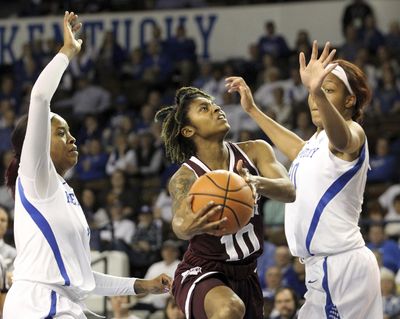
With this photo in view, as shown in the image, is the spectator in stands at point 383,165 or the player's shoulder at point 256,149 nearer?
the player's shoulder at point 256,149

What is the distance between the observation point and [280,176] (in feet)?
19.7

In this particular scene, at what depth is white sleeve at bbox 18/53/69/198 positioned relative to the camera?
17.9 ft

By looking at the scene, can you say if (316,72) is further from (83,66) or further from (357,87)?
(83,66)

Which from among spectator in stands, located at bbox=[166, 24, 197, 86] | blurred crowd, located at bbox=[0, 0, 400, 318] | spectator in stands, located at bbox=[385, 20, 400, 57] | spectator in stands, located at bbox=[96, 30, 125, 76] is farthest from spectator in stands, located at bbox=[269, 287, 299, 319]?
spectator in stands, located at bbox=[96, 30, 125, 76]

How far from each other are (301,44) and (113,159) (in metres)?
3.31

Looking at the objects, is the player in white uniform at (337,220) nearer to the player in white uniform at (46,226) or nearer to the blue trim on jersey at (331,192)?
the blue trim on jersey at (331,192)

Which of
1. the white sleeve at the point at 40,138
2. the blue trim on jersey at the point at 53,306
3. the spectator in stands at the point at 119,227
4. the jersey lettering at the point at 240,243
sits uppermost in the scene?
the white sleeve at the point at 40,138

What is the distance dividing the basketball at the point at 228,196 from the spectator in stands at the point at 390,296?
15.4 feet

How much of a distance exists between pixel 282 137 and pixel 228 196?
165 centimetres

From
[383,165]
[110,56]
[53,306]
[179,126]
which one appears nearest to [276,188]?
[179,126]

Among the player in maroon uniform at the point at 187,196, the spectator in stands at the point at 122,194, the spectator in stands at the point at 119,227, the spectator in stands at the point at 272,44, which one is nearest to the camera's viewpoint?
the player in maroon uniform at the point at 187,196

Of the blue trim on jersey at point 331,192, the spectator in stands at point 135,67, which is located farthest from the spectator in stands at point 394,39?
the blue trim on jersey at point 331,192

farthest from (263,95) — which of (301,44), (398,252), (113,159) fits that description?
(398,252)

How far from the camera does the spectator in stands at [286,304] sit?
953cm
